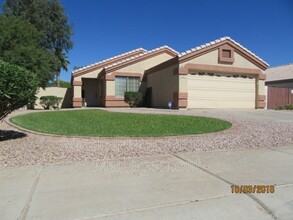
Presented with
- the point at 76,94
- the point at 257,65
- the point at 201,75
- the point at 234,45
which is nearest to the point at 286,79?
the point at 257,65

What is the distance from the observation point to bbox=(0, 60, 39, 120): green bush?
307 inches

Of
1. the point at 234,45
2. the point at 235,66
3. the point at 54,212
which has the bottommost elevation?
the point at 54,212

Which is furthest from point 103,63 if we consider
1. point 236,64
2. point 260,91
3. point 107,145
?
point 107,145

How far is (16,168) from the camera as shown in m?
5.66

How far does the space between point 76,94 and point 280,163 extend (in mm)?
21595

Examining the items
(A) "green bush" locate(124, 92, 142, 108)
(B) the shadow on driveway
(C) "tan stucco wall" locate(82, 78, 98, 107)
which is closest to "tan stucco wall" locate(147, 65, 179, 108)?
(A) "green bush" locate(124, 92, 142, 108)

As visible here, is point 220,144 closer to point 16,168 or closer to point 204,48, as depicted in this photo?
point 16,168

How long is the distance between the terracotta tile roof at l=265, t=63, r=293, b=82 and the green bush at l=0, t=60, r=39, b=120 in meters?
29.0

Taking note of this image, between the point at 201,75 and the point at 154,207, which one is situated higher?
the point at 201,75

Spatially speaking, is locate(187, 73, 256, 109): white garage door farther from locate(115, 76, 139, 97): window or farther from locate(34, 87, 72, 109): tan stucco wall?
locate(34, 87, 72, 109): tan stucco wall

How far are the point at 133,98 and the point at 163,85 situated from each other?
3.22 m

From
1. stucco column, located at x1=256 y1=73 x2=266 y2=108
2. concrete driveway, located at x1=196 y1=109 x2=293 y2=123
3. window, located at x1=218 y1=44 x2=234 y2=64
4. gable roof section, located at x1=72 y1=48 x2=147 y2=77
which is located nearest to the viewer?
concrete driveway, located at x1=196 y1=109 x2=293 y2=123

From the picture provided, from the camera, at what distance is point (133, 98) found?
23891mm
